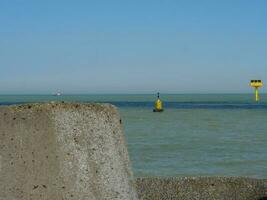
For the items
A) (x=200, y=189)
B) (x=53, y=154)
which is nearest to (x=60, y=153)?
(x=53, y=154)

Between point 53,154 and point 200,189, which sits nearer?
point 53,154

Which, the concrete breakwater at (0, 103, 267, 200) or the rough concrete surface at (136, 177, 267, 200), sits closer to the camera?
the concrete breakwater at (0, 103, 267, 200)

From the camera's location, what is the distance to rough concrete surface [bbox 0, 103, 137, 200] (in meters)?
3.61

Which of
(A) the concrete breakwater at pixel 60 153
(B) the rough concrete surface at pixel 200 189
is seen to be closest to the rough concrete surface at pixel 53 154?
(A) the concrete breakwater at pixel 60 153

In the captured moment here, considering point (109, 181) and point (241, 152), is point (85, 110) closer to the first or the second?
point (109, 181)

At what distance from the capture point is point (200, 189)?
25.1 feet

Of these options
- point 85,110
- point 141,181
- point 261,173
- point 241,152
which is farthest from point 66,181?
point 241,152

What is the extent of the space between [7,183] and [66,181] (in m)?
0.33

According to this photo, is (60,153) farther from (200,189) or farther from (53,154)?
(200,189)

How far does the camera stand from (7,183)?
11.9ft

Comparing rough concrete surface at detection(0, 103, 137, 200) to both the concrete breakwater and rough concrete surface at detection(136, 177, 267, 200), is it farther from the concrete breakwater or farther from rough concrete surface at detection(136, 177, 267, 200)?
rough concrete surface at detection(136, 177, 267, 200)

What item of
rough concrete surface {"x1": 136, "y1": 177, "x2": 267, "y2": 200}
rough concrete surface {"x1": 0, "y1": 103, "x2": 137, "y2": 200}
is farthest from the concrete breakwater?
rough concrete surface {"x1": 136, "y1": 177, "x2": 267, "y2": 200}

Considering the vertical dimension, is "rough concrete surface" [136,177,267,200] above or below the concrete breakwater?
below

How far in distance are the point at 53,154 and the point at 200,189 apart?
169 inches
